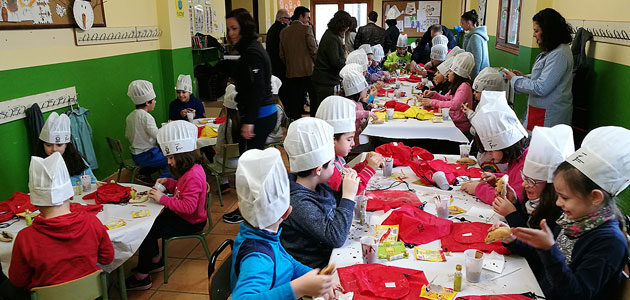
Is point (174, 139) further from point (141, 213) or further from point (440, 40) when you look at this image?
point (440, 40)

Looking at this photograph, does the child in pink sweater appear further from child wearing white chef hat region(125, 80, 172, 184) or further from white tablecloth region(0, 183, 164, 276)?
white tablecloth region(0, 183, 164, 276)

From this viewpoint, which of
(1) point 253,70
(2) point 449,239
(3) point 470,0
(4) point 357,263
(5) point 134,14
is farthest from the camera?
(3) point 470,0

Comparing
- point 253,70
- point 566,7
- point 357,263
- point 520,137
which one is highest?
point 566,7

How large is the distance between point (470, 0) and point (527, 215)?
1068 centimetres

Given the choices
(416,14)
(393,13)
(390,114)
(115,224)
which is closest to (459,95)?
(390,114)

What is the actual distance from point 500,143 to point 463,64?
289cm

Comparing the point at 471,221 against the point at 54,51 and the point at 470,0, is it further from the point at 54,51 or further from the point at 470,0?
the point at 470,0

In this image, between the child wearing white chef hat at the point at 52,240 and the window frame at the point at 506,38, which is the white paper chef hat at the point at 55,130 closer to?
the child wearing white chef hat at the point at 52,240

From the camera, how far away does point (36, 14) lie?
15.1ft

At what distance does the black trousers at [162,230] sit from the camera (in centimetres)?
349

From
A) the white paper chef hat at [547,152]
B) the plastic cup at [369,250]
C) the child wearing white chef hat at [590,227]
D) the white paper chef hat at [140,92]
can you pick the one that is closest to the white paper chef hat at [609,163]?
the child wearing white chef hat at [590,227]

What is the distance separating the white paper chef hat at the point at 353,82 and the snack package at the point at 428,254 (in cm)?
311

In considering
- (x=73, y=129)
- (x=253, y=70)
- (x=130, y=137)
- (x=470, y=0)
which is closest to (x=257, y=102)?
(x=253, y=70)

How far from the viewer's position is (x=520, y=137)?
2.94 meters
